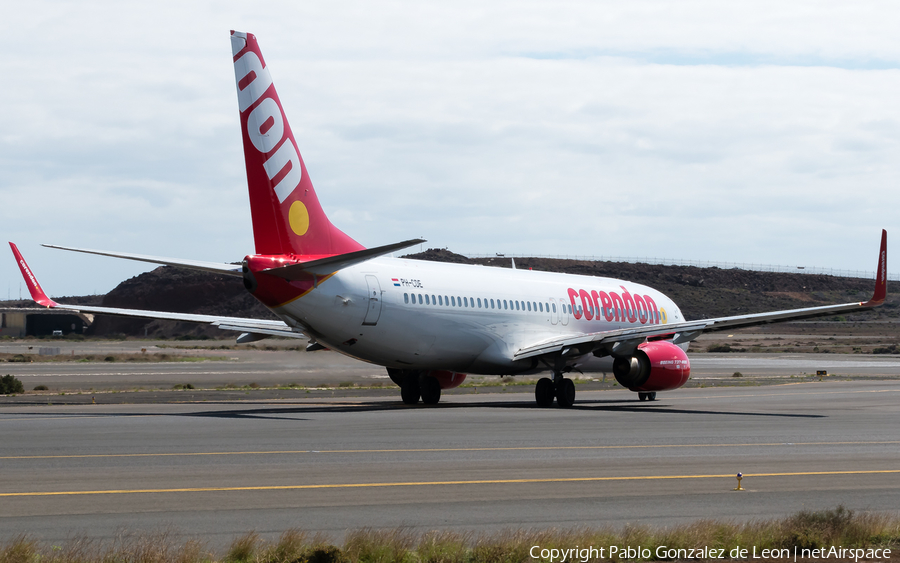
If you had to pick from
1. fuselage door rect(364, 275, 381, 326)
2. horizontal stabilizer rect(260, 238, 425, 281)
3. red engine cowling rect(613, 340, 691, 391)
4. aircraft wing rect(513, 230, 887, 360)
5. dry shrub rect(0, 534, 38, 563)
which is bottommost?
dry shrub rect(0, 534, 38, 563)

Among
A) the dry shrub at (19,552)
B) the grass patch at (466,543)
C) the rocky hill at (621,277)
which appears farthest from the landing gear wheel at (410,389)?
the rocky hill at (621,277)

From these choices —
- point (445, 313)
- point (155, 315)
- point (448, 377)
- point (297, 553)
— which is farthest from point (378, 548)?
point (448, 377)

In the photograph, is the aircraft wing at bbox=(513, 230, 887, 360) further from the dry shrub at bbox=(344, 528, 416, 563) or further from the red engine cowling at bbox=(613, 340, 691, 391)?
the dry shrub at bbox=(344, 528, 416, 563)

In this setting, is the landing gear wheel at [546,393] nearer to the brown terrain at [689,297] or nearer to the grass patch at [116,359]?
the grass patch at [116,359]

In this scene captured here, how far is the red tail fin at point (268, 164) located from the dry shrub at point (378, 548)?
53.4ft

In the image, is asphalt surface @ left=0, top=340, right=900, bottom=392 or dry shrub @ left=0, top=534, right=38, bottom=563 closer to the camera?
dry shrub @ left=0, top=534, right=38, bottom=563

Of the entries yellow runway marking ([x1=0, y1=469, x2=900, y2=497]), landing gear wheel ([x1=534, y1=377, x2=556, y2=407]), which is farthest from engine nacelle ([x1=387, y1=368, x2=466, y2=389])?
yellow runway marking ([x1=0, y1=469, x2=900, y2=497])

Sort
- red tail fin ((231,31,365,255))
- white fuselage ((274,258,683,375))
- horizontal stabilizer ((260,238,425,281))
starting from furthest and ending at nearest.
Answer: white fuselage ((274,258,683,375)) < red tail fin ((231,31,365,255)) < horizontal stabilizer ((260,238,425,281))

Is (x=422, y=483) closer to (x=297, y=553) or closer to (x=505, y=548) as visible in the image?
(x=505, y=548)

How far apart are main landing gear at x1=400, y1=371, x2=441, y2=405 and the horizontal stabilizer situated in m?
7.41

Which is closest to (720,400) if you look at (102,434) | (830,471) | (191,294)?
(830,471)

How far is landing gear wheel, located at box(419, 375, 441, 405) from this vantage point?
31359 millimetres

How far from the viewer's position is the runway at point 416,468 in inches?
431

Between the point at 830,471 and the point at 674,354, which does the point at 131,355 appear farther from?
the point at 830,471
